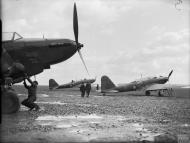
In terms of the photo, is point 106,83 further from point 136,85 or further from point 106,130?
point 106,130

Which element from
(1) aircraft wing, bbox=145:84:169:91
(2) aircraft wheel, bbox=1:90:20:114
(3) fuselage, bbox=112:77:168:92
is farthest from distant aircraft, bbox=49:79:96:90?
(2) aircraft wheel, bbox=1:90:20:114

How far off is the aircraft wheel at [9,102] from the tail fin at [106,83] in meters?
40.4

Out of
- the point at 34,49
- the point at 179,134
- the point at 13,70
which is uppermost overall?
the point at 34,49

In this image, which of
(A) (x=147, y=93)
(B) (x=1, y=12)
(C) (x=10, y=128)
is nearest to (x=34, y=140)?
(C) (x=10, y=128)

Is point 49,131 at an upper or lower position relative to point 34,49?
lower

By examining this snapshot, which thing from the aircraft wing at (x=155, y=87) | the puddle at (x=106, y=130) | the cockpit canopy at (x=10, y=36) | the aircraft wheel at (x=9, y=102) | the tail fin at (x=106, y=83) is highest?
the cockpit canopy at (x=10, y=36)

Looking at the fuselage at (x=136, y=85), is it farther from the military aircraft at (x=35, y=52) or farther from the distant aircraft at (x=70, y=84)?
the military aircraft at (x=35, y=52)

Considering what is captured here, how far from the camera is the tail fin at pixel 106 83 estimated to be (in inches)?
1996

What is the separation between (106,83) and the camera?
50.9 m

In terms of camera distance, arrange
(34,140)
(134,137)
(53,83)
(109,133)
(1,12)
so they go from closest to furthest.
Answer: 1. (1,12)
2. (34,140)
3. (134,137)
4. (109,133)
5. (53,83)

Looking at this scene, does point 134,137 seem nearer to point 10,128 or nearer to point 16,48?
point 10,128

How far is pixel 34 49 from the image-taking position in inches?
518

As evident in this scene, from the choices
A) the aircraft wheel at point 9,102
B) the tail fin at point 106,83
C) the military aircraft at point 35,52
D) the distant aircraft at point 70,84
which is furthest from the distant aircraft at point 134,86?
the aircraft wheel at point 9,102

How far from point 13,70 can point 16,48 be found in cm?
148
